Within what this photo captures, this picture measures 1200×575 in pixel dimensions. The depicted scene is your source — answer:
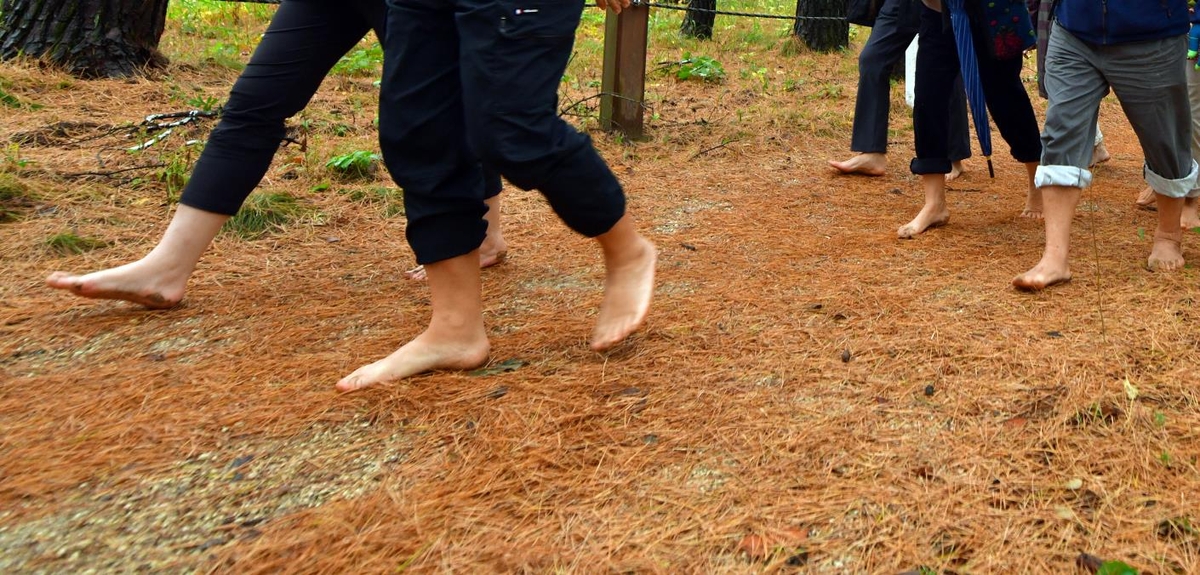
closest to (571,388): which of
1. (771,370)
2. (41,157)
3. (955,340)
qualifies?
(771,370)

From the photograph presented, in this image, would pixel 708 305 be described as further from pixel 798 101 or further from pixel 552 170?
pixel 798 101

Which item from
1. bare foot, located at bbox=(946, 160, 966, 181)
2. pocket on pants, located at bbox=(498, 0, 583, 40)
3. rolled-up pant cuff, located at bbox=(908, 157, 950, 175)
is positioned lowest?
bare foot, located at bbox=(946, 160, 966, 181)

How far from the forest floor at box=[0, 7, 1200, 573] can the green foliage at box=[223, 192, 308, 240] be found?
0.09ft

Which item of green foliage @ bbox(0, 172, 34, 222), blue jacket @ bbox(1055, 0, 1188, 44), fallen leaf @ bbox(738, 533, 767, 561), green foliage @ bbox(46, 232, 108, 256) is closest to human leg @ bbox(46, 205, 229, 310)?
green foliage @ bbox(46, 232, 108, 256)

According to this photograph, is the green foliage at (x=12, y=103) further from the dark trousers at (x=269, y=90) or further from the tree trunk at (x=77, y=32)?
the dark trousers at (x=269, y=90)

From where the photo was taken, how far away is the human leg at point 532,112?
2092 millimetres

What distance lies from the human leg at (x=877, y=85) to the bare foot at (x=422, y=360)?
316 cm

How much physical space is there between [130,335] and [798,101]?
528 cm

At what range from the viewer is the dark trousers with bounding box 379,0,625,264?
2098mm

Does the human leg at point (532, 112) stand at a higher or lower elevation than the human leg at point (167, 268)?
higher

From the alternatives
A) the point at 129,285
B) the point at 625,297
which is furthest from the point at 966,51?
the point at 129,285

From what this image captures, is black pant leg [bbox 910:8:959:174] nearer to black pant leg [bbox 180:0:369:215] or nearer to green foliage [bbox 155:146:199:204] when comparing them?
black pant leg [bbox 180:0:369:215]

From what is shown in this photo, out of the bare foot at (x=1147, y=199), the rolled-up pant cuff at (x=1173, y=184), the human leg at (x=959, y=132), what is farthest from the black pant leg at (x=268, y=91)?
the bare foot at (x=1147, y=199)

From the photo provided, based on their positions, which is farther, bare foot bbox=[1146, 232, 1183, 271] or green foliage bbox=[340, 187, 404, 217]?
green foliage bbox=[340, 187, 404, 217]
